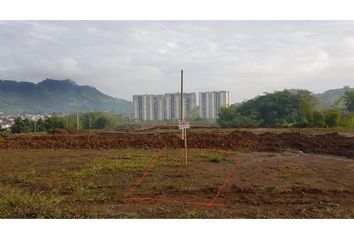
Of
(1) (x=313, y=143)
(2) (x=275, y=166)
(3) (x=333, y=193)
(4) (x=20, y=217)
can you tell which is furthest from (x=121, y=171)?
(1) (x=313, y=143)

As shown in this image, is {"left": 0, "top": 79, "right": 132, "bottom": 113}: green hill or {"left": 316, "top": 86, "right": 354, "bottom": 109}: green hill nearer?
{"left": 0, "top": 79, "right": 132, "bottom": 113}: green hill

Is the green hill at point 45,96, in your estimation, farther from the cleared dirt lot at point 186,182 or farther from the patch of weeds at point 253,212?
the patch of weeds at point 253,212

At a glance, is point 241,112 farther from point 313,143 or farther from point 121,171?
point 121,171

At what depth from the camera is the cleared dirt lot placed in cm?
466

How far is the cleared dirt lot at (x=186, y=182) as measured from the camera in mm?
4664

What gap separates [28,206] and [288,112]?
78.3 feet

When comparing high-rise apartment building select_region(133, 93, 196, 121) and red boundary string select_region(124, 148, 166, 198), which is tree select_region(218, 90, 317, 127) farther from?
red boundary string select_region(124, 148, 166, 198)

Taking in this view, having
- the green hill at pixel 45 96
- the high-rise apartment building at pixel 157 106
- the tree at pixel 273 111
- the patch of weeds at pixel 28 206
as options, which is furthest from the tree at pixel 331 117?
the patch of weeds at pixel 28 206

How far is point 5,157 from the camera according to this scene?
33.6 feet

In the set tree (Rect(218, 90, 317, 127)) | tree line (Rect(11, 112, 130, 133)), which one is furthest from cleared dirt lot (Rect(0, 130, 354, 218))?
tree line (Rect(11, 112, 130, 133))

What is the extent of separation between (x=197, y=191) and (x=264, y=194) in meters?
A: 1.17

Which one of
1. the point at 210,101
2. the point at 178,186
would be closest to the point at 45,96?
the point at 210,101

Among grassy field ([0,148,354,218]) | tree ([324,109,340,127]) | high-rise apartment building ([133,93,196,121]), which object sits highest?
high-rise apartment building ([133,93,196,121])

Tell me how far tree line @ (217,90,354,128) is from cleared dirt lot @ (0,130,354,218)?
451 inches
